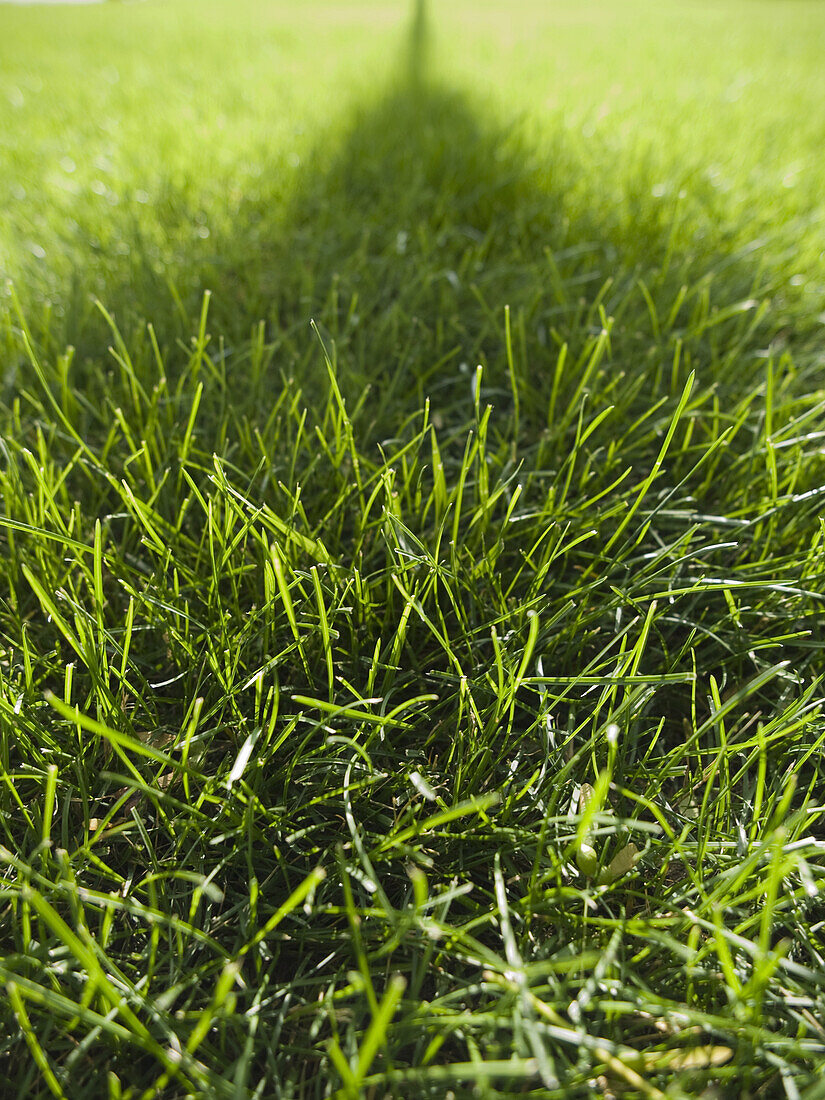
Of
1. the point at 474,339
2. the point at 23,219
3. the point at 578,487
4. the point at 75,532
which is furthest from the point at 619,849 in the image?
the point at 23,219

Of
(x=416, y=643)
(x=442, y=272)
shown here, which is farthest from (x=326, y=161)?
(x=416, y=643)

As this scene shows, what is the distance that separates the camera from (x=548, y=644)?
3.43ft

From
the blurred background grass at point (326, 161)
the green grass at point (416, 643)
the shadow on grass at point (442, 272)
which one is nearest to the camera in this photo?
the green grass at point (416, 643)

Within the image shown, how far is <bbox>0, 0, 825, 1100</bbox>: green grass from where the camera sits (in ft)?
2.45

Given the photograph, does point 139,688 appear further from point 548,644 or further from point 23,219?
point 23,219

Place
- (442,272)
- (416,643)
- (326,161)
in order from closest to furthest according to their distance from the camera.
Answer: (416,643)
(442,272)
(326,161)

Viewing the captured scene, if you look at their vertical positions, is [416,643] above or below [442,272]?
below

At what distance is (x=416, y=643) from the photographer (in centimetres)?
112

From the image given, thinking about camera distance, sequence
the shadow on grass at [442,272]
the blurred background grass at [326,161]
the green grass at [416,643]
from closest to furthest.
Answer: the green grass at [416,643] < the shadow on grass at [442,272] < the blurred background grass at [326,161]

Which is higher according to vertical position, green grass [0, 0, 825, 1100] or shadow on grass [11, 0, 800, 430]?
shadow on grass [11, 0, 800, 430]

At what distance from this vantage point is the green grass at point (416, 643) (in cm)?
75

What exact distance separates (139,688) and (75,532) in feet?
0.94

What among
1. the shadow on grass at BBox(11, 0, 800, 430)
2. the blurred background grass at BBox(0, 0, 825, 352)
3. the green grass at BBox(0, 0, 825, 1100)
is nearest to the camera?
the green grass at BBox(0, 0, 825, 1100)

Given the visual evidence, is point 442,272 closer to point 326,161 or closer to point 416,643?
point 416,643
